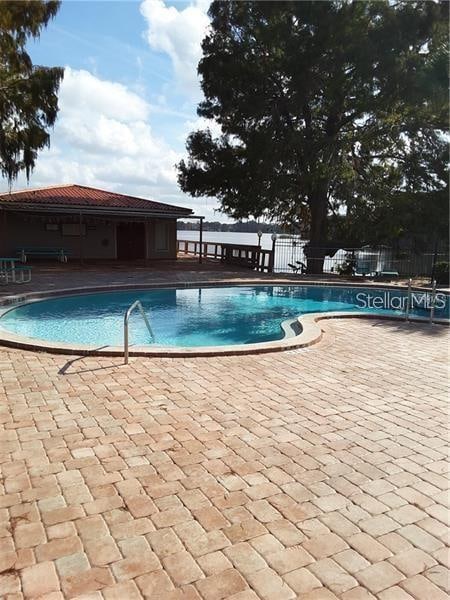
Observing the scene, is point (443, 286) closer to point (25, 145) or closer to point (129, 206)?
point (129, 206)

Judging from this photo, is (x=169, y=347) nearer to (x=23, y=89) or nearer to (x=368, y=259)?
(x=23, y=89)

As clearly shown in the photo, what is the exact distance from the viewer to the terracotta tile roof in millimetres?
18156

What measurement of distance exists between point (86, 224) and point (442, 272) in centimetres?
1532

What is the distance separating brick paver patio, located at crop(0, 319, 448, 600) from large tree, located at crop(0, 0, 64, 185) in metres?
10.9

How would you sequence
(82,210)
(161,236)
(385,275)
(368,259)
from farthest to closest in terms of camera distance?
1. (161,236)
2. (368,259)
3. (385,275)
4. (82,210)

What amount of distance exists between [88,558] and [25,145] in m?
14.4

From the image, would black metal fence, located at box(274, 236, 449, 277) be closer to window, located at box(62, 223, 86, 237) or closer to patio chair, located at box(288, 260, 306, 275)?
patio chair, located at box(288, 260, 306, 275)

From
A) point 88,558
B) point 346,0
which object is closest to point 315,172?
point 346,0

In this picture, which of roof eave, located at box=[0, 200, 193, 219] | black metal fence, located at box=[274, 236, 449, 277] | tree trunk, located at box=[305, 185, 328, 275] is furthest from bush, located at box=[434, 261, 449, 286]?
roof eave, located at box=[0, 200, 193, 219]

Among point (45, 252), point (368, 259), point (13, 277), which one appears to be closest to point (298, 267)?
point (368, 259)

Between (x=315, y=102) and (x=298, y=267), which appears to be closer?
(x=315, y=102)

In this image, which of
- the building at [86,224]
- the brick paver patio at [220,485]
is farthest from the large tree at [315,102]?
the brick paver patio at [220,485]

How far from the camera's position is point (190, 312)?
12477 millimetres

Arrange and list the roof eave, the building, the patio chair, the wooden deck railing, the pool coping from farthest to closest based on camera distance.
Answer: the patio chair
the wooden deck railing
the building
the roof eave
the pool coping
